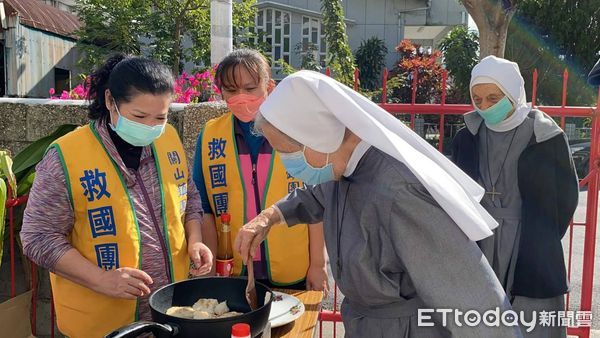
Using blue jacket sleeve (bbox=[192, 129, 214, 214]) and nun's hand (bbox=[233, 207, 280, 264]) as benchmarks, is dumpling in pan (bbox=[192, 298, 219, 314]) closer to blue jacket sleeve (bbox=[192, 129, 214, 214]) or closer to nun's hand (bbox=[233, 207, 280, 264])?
nun's hand (bbox=[233, 207, 280, 264])

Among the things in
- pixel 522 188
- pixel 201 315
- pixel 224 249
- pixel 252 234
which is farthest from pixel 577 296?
pixel 201 315

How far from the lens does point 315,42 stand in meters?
21.4

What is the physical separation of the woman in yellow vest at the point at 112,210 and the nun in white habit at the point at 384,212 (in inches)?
26.7

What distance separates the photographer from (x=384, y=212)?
129 cm

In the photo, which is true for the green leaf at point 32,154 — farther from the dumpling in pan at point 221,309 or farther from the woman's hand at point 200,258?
the dumpling in pan at point 221,309

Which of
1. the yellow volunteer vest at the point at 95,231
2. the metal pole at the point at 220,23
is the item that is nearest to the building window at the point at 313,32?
the metal pole at the point at 220,23

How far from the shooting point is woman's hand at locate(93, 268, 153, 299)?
1.76 metres

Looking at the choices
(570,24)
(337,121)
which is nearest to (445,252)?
(337,121)

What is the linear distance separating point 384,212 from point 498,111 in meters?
1.75

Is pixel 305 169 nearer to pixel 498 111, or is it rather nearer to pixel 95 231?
pixel 95 231

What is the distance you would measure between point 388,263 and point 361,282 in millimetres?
107

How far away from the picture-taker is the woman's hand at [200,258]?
2.05m

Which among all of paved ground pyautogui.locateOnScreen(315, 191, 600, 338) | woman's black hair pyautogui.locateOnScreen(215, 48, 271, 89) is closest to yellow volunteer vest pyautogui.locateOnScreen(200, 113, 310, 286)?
woman's black hair pyautogui.locateOnScreen(215, 48, 271, 89)

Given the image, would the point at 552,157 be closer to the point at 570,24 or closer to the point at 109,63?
the point at 109,63
